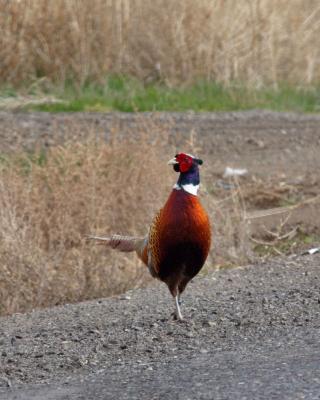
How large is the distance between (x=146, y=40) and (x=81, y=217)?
7034 millimetres

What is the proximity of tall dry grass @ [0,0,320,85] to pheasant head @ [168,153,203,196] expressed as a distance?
8.53m

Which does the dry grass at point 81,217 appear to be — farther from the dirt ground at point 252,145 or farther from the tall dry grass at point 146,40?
the tall dry grass at point 146,40

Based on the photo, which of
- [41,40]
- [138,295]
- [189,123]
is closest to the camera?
[138,295]

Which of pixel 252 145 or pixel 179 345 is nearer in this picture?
pixel 179 345

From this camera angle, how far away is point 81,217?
28.0ft

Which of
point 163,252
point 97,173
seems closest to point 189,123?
point 97,173

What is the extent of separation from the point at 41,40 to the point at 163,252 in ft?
29.5

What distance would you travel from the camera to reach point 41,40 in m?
14.8

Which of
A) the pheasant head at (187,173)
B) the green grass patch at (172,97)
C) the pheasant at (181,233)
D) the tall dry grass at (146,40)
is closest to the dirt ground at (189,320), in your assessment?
the pheasant at (181,233)

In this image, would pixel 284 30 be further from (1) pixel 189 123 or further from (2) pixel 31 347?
(2) pixel 31 347

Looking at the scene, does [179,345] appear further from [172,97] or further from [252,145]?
[172,97]

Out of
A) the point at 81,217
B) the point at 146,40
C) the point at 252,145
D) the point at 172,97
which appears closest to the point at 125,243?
the point at 81,217

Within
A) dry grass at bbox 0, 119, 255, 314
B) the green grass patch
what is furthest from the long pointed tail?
the green grass patch

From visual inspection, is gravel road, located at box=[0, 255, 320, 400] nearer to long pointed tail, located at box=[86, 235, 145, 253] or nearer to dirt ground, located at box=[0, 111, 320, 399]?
dirt ground, located at box=[0, 111, 320, 399]
